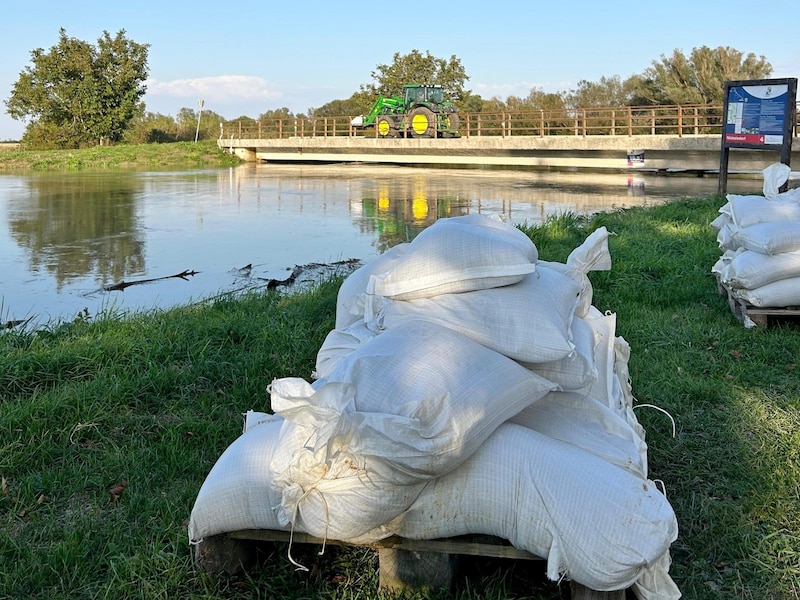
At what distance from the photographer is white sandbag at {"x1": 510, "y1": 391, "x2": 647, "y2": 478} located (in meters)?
1.89

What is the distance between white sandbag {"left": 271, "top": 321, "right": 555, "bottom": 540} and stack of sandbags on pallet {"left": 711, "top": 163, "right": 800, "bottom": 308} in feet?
8.85

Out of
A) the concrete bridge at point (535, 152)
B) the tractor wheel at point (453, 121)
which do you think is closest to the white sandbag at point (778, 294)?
the concrete bridge at point (535, 152)

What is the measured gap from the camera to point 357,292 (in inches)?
115

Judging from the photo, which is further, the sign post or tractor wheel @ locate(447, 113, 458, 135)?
tractor wheel @ locate(447, 113, 458, 135)

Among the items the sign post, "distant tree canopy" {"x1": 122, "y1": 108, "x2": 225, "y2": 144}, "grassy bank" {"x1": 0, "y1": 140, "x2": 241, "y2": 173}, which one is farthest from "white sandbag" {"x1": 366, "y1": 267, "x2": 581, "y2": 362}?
"distant tree canopy" {"x1": 122, "y1": 108, "x2": 225, "y2": 144}

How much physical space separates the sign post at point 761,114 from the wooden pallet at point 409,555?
7.86 m

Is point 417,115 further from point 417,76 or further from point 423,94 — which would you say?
point 417,76

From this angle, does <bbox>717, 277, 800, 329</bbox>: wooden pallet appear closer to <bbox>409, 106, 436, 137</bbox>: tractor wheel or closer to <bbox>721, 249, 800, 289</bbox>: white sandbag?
<bbox>721, 249, 800, 289</bbox>: white sandbag

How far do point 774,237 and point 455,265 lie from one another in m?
2.46

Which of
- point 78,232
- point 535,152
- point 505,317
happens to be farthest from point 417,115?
point 505,317

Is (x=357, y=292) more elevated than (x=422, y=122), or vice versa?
(x=422, y=122)

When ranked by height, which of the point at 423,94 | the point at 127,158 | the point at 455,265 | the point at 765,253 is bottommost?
the point at 765,253

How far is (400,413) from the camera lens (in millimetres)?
1580

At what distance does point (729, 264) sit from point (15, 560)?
3700 millimetres
